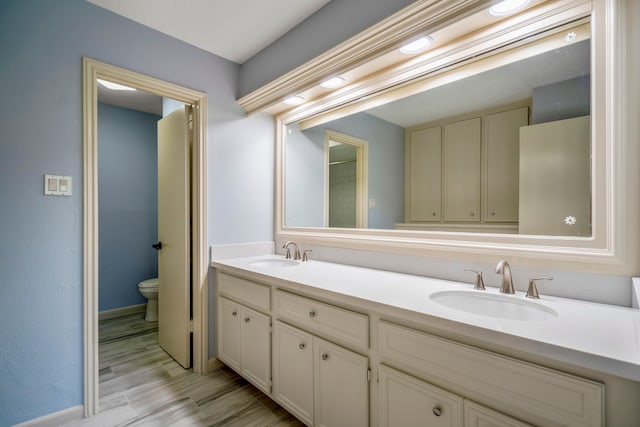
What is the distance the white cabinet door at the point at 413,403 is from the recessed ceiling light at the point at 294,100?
1845 mm

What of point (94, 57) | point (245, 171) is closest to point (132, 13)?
point (94, 57)

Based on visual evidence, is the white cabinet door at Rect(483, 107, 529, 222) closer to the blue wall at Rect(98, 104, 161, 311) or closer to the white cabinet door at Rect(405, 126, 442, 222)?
the white cabinet door at Rect(405, 126, 442, 222)

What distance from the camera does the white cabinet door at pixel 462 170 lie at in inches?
57.5

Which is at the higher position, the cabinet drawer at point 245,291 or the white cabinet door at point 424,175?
the white cabinet door at point 424,175

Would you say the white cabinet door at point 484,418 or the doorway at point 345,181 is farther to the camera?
the doorway at point 345,181

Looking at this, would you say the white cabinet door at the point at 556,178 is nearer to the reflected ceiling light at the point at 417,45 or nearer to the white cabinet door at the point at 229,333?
the reflected ceiling light at the point at 417,45

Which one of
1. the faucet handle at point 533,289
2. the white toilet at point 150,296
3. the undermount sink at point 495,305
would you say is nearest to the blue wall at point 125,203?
the white toilet at point 150,296

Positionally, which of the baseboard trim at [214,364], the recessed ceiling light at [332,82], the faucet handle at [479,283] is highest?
the recessed ceiling light at [332,82]

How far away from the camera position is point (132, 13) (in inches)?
70.6

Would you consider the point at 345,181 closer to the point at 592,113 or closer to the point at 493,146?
the point at 493,146

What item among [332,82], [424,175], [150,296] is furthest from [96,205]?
[424,175]

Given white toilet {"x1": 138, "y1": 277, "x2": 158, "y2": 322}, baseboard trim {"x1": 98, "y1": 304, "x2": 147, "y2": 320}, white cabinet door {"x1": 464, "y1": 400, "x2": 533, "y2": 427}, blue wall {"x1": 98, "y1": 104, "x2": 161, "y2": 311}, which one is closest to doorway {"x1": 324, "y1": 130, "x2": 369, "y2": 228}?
white cabinet door {"x1": 464, "y1": 400, "x2": 533, "y2": 427}

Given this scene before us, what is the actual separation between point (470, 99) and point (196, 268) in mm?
2079

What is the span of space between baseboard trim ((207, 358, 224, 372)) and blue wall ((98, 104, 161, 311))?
1.88 meters
